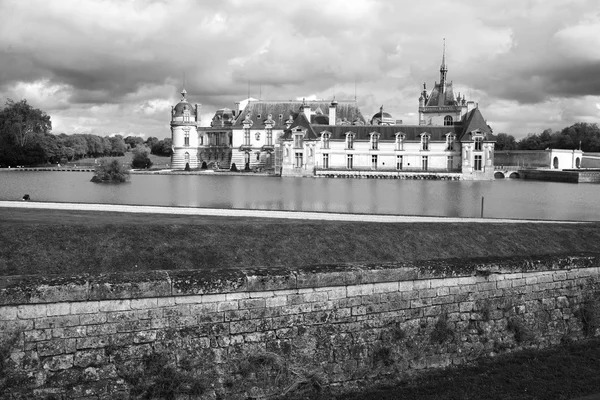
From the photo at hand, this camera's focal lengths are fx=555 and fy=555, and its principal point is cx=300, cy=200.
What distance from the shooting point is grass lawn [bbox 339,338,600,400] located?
199 inches

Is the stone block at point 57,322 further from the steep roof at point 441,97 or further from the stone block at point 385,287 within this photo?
the steep roof at point 441,97

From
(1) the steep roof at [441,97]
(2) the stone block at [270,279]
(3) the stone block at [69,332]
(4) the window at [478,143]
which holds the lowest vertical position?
(3) the stone block at [69,332]

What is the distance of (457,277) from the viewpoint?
5840mm

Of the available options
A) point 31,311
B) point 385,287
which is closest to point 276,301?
point 385,287

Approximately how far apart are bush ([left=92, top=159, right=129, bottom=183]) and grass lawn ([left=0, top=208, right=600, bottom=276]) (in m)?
26.3

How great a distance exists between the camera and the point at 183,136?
209ft

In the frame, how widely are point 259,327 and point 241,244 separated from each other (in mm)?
4171

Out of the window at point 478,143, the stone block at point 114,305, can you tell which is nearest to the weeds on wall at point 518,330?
the stone block at point 114,305

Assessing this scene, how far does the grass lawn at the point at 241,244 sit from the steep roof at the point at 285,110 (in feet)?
163

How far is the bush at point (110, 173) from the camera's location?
37.2m

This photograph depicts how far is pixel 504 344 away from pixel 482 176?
4884 centimetres

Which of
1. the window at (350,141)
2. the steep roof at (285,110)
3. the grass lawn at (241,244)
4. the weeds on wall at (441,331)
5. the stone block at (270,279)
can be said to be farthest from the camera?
the steep roof at (285,110)

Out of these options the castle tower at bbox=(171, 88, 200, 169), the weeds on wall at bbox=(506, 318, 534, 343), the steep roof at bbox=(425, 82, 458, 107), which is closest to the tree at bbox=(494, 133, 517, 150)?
the steep roof at bbox=(425, 82, 458, 107)

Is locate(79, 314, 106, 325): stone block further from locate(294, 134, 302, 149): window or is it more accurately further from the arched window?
the arched window
